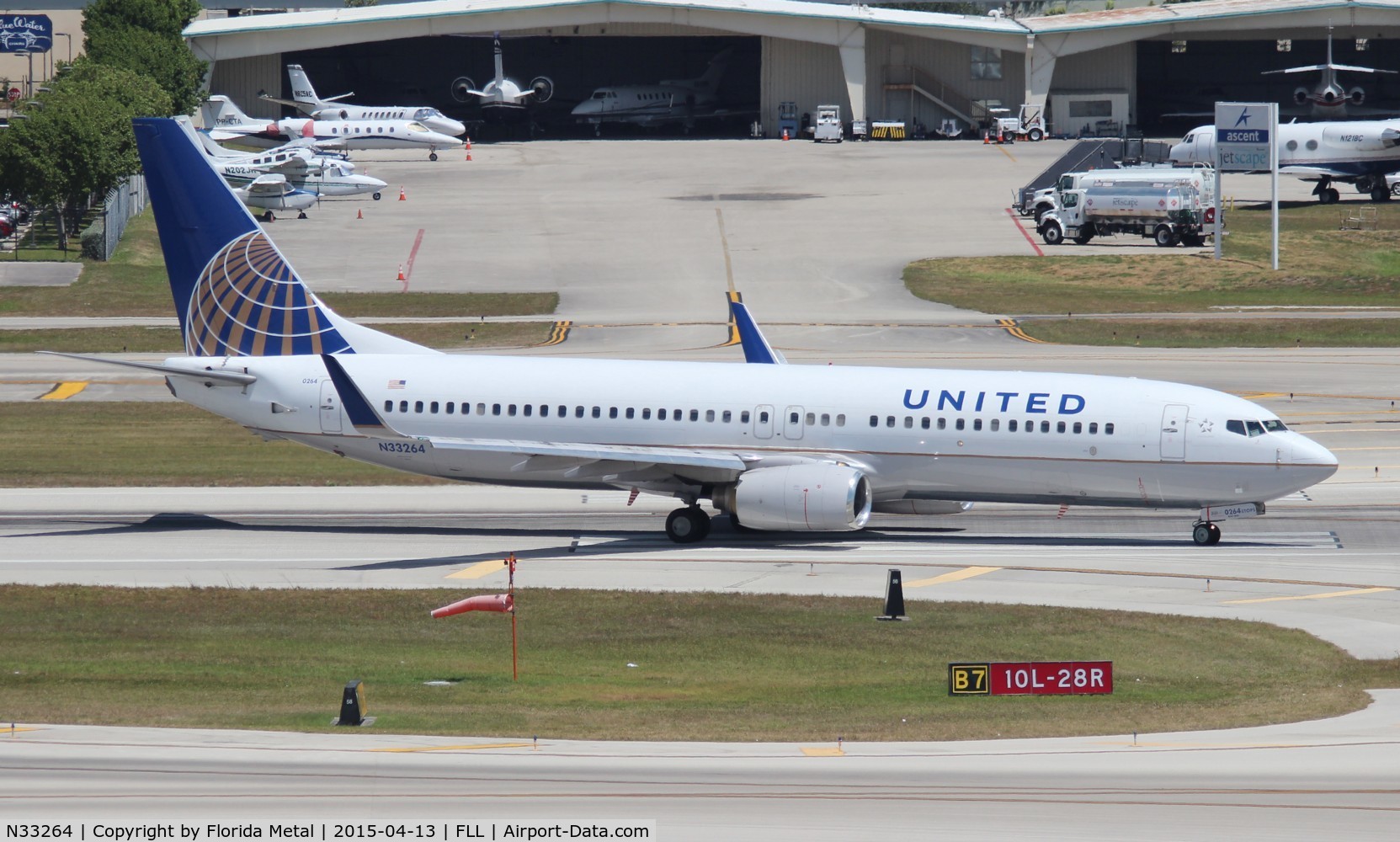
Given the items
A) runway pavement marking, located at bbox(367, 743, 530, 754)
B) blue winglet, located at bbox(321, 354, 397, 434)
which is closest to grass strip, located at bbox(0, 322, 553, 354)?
blue winglet, located at bbox(321, 354, 397, 434)

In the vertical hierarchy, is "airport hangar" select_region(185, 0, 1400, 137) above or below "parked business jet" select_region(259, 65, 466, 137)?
above

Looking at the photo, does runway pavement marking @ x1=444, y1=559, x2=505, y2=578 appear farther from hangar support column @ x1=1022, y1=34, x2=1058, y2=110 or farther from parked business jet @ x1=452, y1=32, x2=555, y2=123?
hangar support column @ x1=1022, y1=34, x2=1058, y2=110

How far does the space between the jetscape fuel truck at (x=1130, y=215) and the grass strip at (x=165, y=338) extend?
32362 mm

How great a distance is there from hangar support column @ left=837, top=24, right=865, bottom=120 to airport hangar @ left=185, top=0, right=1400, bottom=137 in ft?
0.32

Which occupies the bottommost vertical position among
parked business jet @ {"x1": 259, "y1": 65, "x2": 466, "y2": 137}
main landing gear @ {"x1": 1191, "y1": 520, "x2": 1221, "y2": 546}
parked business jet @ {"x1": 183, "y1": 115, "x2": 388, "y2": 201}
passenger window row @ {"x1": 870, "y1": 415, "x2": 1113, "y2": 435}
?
main landing gear @ {"x1": 1191, "y1": 520, "x2": 1221, "y2": 546}

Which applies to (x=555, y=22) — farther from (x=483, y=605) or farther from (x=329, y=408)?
(x=483, y=605)

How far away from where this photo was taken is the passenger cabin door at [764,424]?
121 feet

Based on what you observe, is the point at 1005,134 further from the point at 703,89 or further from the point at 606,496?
the point at 606,496

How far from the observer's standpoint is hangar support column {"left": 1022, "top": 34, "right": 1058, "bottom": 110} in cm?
12394

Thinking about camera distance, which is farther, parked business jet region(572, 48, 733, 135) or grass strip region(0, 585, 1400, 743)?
parked business jet region(572, 48, 733, 135)

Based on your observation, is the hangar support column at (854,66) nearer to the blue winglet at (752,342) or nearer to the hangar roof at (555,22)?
the hangar roof at (555,22)

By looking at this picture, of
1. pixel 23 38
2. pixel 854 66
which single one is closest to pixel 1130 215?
pixel 854 66

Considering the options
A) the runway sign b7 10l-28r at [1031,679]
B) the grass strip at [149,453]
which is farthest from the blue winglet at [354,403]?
the runway sign b7 10l-28r at [1031,679]

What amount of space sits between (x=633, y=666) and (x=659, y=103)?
114 metres
